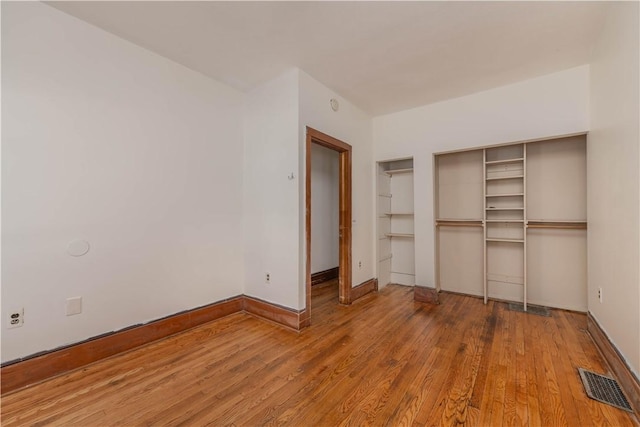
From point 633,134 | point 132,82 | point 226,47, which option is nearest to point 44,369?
point 132,82

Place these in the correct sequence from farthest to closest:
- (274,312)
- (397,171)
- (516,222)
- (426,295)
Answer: (397,171) < (426,295) < (516,222) < (274,312)

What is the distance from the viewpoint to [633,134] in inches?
63.7

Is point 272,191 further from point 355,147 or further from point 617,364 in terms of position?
point 617,364

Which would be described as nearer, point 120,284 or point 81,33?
point 81,33

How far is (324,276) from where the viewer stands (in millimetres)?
4363

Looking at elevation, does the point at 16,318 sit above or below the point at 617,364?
above

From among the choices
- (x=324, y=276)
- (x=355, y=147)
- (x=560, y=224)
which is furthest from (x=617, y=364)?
(x=324, y=276)

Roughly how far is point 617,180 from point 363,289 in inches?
106

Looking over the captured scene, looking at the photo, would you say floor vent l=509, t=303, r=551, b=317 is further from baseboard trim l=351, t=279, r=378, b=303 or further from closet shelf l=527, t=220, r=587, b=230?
baseboard trim l=351, t=279, r=378, b=303

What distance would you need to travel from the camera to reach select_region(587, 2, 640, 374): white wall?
1.59 m

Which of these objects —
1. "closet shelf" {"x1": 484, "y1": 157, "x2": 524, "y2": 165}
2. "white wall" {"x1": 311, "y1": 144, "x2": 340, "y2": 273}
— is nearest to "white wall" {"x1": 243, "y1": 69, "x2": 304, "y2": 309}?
"white wall" {"x1": 311, "y1": 144, "x2": 340, "y2": 273}

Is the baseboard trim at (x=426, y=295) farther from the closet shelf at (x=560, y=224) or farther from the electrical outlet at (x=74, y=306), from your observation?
the electrical outlet at (x=74, y=306)

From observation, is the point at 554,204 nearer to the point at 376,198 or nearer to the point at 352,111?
the point at 376,198

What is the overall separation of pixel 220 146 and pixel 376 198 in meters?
2.27
